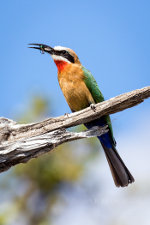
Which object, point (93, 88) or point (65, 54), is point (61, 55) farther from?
point (93, 88)

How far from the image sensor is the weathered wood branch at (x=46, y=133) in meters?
3.55

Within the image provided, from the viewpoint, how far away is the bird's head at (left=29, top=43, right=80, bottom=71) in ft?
15.3

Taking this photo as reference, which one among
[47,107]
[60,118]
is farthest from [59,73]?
[47,107]

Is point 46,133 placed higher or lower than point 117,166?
higher

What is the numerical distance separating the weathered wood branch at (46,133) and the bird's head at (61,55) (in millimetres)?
1015

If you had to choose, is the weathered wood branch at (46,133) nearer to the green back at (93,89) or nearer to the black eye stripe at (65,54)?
the green back at (93,89)

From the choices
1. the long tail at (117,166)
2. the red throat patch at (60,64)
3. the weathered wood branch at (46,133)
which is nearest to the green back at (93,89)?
the red throat patch at (60,64)

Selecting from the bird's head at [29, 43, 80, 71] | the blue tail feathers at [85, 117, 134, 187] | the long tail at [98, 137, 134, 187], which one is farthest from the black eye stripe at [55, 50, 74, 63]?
the long tail at [98, 137, 134, 187]

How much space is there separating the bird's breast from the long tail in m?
0.46

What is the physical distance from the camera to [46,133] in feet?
12.4

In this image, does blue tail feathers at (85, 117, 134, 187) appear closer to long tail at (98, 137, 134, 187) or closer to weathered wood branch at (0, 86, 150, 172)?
long tail at (98, 137, 134, 187)

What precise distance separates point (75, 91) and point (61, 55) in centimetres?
59

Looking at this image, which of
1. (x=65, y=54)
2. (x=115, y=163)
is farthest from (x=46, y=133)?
(x=65, y=54)

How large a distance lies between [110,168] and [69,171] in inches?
78.6
